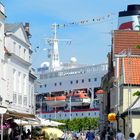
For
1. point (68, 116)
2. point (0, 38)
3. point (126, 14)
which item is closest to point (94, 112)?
point (68, 116)

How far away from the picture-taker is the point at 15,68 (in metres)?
50.8

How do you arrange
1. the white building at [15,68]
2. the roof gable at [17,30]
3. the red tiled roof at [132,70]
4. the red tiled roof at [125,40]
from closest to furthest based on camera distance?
the white building at [15,68] < the red tiled roof at [132,70] < the roof gable at [17,30] < the red tiled roof at [125,40]

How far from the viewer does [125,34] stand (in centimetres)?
6325

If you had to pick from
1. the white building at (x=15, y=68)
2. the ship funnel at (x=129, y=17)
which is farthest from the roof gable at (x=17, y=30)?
the ship funnel at (x=129, y=17)

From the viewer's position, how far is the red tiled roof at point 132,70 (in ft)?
169

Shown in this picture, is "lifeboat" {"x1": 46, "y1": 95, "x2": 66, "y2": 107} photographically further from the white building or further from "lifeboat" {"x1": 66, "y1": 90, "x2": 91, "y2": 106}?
the white building

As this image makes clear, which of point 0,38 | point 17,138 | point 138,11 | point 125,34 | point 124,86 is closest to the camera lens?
point 17,138

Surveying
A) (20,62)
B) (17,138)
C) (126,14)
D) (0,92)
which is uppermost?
(126,14)

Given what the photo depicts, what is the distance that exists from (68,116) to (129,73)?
135691 millimetres

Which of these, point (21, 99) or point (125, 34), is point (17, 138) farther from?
point (125, 34)

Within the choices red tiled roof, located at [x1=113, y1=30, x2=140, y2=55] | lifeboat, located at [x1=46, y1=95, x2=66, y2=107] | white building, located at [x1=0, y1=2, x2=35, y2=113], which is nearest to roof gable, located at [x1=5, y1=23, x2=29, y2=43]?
white building, located at [x1=0, y1=2, x2=35, y2=113]

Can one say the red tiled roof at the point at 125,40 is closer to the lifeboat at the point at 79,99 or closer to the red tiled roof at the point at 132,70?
the red tiled roof at the point at 132,70

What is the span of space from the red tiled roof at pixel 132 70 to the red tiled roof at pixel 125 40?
7183 millimetres

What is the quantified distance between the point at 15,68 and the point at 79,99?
142501mm
